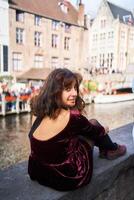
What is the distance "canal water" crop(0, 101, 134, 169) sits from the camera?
31.7 ft

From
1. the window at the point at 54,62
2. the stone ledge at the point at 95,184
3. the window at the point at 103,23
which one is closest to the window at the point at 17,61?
the window at the point at 54,62

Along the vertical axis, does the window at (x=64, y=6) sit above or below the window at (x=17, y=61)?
above

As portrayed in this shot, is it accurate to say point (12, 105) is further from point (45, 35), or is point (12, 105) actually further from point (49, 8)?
point (49, 8)

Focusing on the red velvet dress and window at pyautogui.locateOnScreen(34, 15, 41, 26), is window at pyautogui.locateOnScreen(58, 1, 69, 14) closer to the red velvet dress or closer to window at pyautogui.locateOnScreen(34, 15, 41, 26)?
window at pyautogui.locateOnScreen(34, 15, 41, 26)

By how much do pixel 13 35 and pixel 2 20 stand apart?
5.48ft

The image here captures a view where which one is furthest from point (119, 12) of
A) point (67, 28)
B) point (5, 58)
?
point (5, 58)

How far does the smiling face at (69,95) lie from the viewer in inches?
72.9

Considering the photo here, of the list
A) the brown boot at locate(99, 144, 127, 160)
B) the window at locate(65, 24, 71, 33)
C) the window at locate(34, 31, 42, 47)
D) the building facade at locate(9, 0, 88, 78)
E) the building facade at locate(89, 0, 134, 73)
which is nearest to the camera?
the brown boot at locate(99, 144, 127, 160)

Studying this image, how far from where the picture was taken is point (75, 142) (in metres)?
1.77

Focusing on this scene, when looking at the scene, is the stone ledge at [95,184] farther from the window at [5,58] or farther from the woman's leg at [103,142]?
the window at [5,58]

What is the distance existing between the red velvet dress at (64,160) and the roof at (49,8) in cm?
2501

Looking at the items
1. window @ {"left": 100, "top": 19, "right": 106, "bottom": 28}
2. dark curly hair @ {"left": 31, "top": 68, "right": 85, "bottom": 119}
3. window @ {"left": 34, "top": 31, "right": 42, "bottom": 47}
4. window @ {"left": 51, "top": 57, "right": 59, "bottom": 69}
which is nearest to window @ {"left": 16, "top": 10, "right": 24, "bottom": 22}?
window @ {"left": 34, "top": 31, "right": 42, "bottom": 47}

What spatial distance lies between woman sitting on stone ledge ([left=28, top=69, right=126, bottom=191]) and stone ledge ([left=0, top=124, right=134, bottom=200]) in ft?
0.19

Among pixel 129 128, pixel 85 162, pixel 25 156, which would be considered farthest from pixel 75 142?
pixel 25 156
